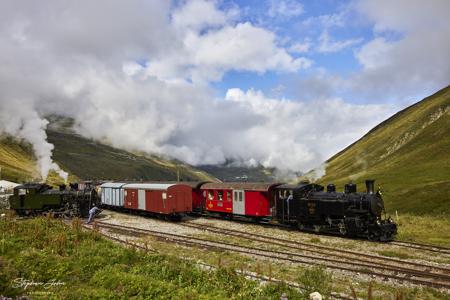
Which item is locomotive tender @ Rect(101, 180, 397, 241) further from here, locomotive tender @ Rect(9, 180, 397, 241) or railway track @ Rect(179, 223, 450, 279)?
railway track @ Rect(179, 223, 450, 279)

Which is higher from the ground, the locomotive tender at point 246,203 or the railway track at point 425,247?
the locomotive tender at point 246,203

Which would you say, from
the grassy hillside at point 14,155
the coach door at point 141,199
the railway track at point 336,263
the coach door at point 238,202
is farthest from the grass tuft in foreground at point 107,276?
the grassy hillside at point 14,155

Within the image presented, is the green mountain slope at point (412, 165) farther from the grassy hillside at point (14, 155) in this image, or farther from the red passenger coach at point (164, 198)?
the grassy hillside at point (14, 155)

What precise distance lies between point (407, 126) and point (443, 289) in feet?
403

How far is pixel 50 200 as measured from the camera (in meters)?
36.5

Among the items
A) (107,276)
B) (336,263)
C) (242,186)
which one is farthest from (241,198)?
(107,276)

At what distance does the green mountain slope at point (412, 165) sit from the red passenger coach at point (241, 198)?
72.9 feet

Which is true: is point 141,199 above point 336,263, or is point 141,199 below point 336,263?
above

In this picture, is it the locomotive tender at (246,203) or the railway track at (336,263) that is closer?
the railway track at (336,263)

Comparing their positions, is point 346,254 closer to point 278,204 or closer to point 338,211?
point 338,211

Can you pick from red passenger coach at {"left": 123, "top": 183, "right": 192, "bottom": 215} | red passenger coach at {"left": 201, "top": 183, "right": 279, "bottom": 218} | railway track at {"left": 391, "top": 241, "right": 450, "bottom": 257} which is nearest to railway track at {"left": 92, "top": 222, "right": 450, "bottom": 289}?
railway track at {"left": 391, "top": 241, "right": 450, "bottom": 257}

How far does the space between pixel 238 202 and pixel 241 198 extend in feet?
1.97

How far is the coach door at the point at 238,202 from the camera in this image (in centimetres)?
3362

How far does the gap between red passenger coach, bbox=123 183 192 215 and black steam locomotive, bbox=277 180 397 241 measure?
9.41 metres
